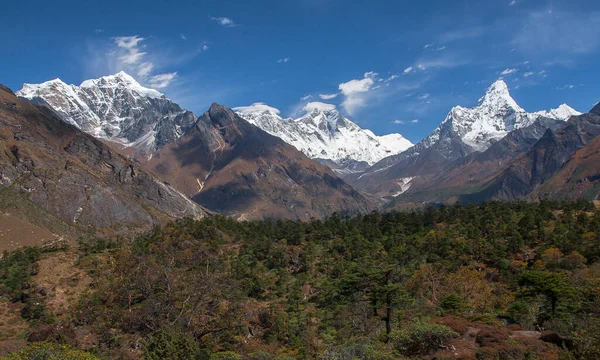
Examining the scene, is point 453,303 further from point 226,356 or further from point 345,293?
point 226,356

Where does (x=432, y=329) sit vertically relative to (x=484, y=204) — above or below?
below

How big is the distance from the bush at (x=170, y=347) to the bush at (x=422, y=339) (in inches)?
781

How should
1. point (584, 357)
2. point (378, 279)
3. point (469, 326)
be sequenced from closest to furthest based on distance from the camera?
point (584, 357), point (469, 326), point (378, 279)

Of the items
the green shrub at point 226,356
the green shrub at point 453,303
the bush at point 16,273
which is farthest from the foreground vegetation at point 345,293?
the green shrub at point 453,303

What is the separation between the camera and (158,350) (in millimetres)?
40562

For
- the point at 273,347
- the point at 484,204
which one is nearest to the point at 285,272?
the point at 273,347

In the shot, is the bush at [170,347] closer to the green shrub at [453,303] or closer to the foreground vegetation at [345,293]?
the foreground vegetation at [345,293]

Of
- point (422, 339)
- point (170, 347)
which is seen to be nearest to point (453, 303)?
point (422, 339)

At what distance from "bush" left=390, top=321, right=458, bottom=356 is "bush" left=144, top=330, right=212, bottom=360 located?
1983cm

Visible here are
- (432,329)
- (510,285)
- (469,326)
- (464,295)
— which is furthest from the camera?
(510,285)

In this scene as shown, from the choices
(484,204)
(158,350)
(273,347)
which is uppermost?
(484,204)

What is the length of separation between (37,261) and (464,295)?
90.4 m

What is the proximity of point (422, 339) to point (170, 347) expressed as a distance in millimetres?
23174

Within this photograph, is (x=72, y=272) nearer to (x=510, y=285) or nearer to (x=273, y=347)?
(x=273, y=347)
